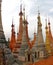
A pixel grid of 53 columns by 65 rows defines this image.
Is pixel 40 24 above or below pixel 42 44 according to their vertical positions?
above

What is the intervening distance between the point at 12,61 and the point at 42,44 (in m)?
7.61

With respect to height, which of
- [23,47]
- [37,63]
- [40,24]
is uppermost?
[40,24]

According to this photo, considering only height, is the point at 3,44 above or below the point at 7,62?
above

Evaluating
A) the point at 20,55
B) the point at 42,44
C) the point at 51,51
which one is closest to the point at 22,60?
the point at 20,55

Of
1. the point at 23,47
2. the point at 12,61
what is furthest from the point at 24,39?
the point at 12,61

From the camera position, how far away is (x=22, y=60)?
2286 cm

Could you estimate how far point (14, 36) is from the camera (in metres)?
31.0

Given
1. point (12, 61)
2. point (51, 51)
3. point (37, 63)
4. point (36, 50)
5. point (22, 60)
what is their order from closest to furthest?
point (12, 61), point (22, 60), point (37, 63), point (36, 50), point (51, 51)

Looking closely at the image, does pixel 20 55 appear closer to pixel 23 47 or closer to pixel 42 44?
pixel 23 47

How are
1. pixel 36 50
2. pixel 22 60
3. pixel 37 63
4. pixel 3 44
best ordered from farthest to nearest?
pixel 36 50 < pixel 37 63 < pixel 22 60 < pixel 3 44

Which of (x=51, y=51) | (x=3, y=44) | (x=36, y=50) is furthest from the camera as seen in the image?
(x=51, y=51)

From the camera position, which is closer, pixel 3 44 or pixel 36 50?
pixel 3 44

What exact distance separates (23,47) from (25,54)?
0.73 meters

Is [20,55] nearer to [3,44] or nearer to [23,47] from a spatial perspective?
[23,47]
